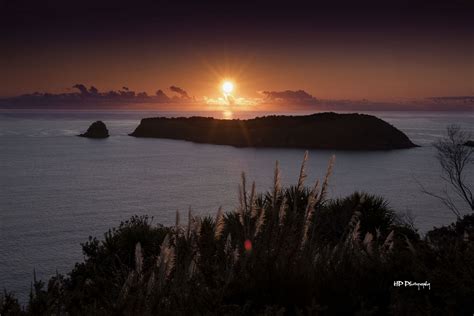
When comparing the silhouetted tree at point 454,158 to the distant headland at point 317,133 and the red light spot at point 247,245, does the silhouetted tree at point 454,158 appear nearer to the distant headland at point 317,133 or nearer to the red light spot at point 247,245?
the red light spot at point 247,245

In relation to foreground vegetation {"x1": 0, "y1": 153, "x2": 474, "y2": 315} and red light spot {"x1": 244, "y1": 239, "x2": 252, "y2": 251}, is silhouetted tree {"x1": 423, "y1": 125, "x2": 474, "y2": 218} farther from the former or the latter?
red light spot {"x1": 244, "y1": 239, "x2": 252, "y2": 251}

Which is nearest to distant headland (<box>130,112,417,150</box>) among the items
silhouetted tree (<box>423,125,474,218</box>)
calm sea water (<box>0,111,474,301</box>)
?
calm sea water (<box>0,111,474,301</box>)

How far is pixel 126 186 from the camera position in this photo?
3255 inches

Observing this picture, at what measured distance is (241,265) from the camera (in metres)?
3.84

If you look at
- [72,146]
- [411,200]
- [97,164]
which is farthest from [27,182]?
[72,146]

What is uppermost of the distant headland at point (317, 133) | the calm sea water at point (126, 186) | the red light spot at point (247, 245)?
the red light spot at point (247, 245)

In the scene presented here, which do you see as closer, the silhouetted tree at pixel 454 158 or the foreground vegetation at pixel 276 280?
the foreground vegetation at pixel 276 280

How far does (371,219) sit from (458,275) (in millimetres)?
10972

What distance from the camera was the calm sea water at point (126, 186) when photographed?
46.5m

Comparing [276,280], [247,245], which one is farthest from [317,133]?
[276,280]

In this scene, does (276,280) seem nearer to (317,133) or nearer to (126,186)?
(126,186)

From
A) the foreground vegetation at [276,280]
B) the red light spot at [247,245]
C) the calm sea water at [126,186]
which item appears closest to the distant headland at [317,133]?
the calm sea water at [126,186]

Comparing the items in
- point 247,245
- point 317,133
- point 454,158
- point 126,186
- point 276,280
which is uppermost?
point 247,245

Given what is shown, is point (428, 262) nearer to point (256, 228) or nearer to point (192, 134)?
point (256, 228)
